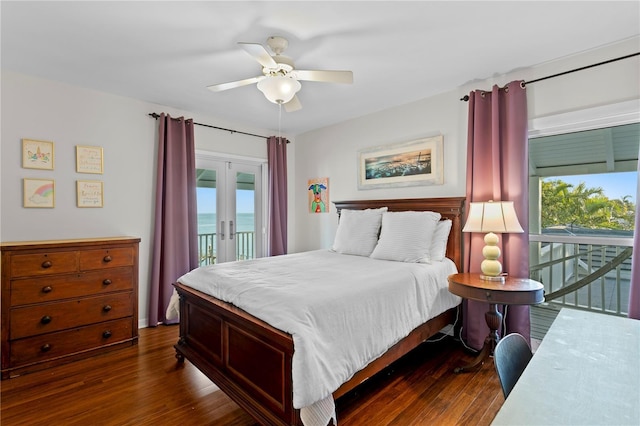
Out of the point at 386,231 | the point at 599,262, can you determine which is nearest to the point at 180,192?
the point at 386,231

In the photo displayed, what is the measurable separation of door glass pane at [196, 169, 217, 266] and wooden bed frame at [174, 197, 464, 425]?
1610mm

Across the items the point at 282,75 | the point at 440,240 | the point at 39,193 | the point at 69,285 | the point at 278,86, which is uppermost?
the point at 282,75

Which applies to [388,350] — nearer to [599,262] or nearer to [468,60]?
[599,262]

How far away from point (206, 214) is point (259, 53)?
2.64m

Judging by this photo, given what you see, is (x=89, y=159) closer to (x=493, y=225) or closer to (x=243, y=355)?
(x=243, y=355)

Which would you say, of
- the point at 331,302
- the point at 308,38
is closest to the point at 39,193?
the point at 308,38

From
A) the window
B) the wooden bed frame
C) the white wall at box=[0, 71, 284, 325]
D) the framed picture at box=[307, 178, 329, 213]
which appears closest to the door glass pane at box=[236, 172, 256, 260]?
the framed picture at box=[307, 178, 329, 213]

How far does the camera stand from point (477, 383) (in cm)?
229

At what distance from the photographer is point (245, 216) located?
4543mm

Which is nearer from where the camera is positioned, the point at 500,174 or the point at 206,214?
the point at 500,174

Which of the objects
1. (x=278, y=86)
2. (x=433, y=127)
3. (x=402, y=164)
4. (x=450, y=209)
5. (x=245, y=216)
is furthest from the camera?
(x=245, y=216)

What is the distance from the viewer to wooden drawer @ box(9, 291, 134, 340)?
2461 mm

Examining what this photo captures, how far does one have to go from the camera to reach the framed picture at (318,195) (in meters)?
4.49

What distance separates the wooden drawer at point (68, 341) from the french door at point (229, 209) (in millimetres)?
1390
